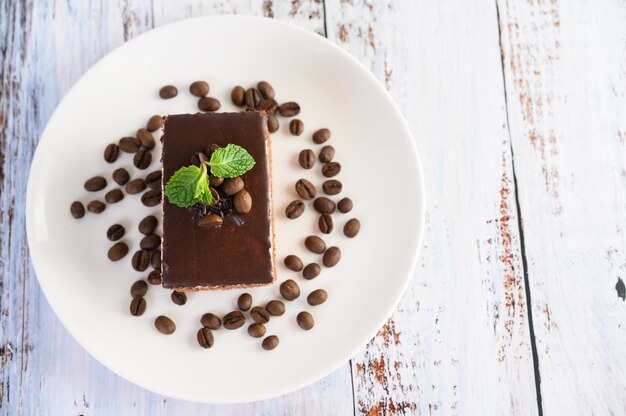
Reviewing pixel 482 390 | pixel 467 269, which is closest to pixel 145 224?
pixel 467 269

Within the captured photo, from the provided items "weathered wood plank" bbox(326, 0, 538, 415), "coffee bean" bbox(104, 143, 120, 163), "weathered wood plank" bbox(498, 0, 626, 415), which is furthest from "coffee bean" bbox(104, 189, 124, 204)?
"weathered wood plank" bbox(498, 0, 626, 415)

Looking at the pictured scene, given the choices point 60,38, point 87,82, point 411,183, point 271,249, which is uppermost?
point 60,38

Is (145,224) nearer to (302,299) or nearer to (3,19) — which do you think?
(302,299)

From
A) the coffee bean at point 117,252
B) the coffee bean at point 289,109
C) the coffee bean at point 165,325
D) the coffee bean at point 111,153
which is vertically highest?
the coffee bean at point 289,109

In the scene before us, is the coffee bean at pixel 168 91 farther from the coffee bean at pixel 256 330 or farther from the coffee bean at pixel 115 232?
the coffee bean at pixel 256 330

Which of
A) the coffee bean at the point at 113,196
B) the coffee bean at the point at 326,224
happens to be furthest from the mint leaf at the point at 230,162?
the coffee bean at the point at 113,196

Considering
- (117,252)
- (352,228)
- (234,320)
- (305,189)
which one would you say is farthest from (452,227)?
(117,252)
